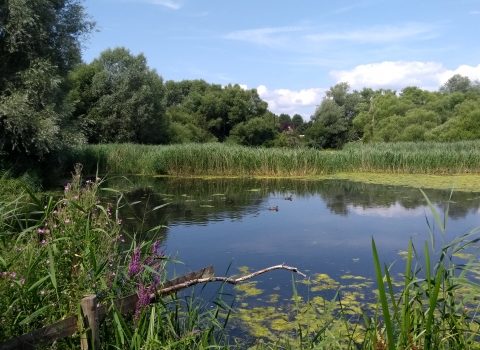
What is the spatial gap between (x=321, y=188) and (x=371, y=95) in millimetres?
46321

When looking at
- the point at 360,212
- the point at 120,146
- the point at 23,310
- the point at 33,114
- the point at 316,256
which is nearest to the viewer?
the point at 23,310

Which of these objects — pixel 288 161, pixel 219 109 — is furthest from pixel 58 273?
pixel 219 109

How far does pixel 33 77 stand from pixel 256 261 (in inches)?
343

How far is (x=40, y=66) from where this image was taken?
39.7ft

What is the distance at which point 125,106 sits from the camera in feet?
86.0

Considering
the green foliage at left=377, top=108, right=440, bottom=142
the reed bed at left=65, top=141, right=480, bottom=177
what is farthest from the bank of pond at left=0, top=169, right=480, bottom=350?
the green foliage at left=377, top=108, right=440, bottom=142

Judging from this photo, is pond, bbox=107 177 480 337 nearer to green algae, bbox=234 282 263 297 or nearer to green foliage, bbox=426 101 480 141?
green algae, bbox=234 282 263 297

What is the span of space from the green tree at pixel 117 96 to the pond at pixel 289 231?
39.1 ft

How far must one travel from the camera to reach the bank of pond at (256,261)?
241 cm

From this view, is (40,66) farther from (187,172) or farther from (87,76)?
(87,76)

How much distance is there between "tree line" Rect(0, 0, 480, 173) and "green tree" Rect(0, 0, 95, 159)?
3 centimetres

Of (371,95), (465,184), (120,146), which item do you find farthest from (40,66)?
(371,95)

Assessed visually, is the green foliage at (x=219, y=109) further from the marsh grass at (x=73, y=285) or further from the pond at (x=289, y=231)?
the marsh grass at (x=73, y=285)

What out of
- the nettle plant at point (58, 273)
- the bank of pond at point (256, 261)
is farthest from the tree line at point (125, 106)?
the nettle plant at point (58, 273)
